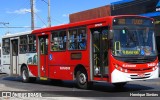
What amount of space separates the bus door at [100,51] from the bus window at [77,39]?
2.05 ft

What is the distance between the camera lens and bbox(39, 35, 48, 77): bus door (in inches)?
796

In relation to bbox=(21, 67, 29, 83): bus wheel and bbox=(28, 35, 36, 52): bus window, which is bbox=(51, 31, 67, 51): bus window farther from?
bbox=(21, 67, 29, 83): bus wheel

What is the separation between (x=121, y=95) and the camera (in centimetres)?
1440

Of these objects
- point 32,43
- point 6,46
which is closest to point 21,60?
point 32,43

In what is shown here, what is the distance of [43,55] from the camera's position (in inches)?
805

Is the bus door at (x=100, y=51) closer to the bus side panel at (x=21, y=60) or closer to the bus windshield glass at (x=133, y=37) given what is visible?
the bus windshield glass at (x=133, y=37)

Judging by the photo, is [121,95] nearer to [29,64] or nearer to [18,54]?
[29,64]

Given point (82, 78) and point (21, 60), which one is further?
point (21, 60)

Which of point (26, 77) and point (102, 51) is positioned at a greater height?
point (102, 51)

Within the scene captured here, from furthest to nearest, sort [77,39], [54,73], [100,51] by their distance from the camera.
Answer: [54,73] → [77,39] → [100,51]

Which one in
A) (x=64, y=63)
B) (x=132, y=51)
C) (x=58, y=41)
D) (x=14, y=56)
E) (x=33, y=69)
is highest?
(x=58, y=41)

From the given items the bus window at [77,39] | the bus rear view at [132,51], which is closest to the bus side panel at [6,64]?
the bus window at [77,39]

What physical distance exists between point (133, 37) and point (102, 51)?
1.36 meters

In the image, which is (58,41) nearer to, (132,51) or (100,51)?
(100,51)
